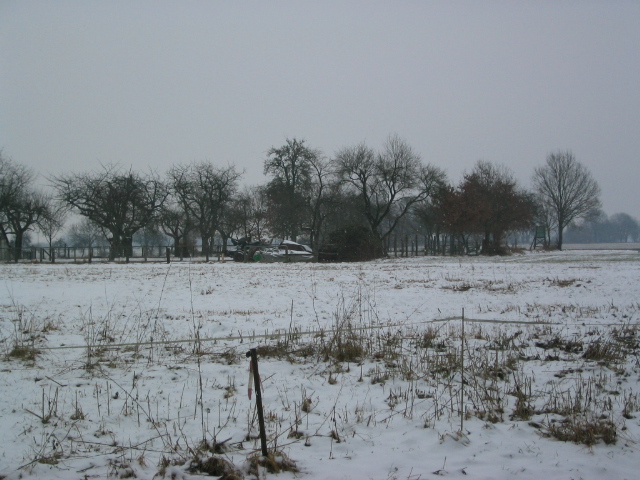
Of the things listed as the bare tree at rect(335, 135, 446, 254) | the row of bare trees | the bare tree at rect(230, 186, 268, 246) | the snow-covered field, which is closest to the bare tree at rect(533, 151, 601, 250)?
the row of bare trees

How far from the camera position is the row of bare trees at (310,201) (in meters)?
42.7

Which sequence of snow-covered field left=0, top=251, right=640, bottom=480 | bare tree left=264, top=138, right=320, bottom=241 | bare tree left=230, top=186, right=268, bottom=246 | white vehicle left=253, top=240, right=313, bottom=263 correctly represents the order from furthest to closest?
bare tree left=230, top=186, right=268, bottom=246 → bare tree left=264, top=138, right=320, bottom=241 → white vehicle left=253, top=240, right=313, bottom=263 → snow-covered field left=0, top=251, right=640, bottom=480

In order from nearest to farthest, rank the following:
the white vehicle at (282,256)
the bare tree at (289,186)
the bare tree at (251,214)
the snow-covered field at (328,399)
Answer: the snow-covered field at (328,399) < the white vehicle at (282,256) < the bare tree at (289,186) < the bare tree at (251,214)

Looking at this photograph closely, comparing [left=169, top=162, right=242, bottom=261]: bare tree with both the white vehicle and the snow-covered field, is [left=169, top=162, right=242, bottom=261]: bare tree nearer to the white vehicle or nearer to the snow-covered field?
the white vehicle

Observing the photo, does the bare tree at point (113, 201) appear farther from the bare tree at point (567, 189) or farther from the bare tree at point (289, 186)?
the bare tree at point (567, 189)

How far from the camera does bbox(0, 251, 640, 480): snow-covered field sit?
3420mm

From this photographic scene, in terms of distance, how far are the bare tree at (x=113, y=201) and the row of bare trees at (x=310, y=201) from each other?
108 millimetres

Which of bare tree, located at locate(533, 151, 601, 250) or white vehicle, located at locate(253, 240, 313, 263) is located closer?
white vehicle, located at locate(253, 240, 313, 263)

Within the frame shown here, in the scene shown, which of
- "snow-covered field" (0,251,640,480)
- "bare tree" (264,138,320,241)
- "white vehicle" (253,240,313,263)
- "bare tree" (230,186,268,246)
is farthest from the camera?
"bare tree" (230,186,268,246)

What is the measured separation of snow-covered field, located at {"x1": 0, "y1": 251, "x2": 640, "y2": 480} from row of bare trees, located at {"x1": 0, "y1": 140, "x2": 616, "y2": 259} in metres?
30.1

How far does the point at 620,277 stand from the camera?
14.4m

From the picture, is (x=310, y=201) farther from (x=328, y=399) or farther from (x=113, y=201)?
(x=328, y=399)

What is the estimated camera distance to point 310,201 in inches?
2031

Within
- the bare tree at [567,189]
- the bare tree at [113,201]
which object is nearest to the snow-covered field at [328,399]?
the bare tree at [113,201]
